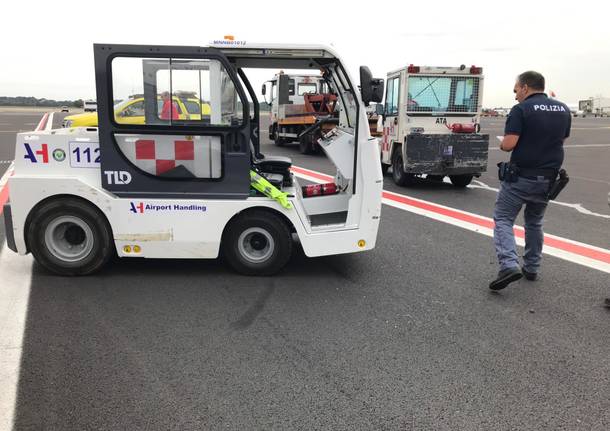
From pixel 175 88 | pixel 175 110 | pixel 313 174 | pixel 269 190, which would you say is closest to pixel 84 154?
pixel 175 110

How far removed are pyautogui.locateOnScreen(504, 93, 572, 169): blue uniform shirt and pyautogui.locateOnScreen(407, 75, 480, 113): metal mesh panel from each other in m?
5.99

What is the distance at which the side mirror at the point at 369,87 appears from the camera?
4863 millimetres

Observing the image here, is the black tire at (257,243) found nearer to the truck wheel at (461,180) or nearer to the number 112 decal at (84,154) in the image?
the number 112 decal at (84,154)

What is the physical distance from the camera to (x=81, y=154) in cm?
482

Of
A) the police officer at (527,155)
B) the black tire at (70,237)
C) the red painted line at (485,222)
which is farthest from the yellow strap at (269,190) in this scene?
the red painted line at (485,222)

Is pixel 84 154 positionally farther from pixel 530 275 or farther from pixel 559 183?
pixel 530 275

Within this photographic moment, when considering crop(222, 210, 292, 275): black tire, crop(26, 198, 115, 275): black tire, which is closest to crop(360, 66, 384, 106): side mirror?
crop(222, 210, 292, 275): black tire

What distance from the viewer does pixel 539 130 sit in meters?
4.60

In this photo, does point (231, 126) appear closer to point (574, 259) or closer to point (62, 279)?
point (62, 279)

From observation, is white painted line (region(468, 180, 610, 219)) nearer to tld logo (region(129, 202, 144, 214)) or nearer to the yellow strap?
the yellow strap

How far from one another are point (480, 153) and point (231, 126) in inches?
283

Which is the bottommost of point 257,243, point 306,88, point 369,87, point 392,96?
point 257,243

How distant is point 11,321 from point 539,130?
15.8 feet

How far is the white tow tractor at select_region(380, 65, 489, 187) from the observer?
1036 centimetres
